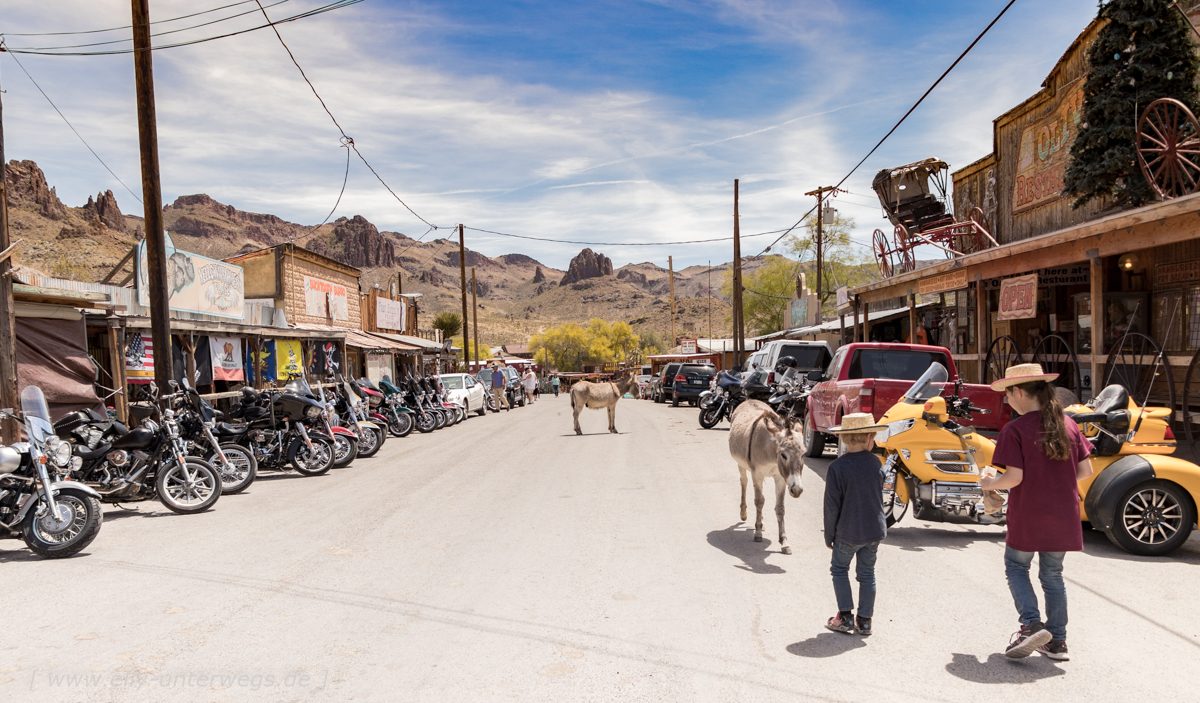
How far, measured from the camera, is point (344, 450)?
14.9 metres

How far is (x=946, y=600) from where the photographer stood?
598 centimetres

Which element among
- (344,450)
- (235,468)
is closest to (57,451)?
(235,468)

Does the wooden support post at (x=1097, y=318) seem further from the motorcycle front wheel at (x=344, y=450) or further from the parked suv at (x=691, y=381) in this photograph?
the parked suv at (x=691, y=381)

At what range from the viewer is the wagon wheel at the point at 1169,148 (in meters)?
13.2

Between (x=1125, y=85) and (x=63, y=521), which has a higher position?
(x=1125, y=85)

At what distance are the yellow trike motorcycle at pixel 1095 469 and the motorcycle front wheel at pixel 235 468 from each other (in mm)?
8635

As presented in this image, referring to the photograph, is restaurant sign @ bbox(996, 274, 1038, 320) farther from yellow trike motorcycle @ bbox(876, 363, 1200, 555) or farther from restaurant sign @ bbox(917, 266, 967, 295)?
yellow trike motorcycle @ bbox(876, 363, 1200, 555)

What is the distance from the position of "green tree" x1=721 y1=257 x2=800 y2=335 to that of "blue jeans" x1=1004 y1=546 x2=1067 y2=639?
54.6m

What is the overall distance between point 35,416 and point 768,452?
7.52 metres

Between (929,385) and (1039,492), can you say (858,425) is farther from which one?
(929,385)

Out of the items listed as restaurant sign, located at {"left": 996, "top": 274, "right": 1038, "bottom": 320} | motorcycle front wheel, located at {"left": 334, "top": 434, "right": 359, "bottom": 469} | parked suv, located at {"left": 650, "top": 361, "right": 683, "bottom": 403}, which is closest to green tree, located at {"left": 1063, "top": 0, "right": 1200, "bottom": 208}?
restaurant sign, located at {"left": 996, "top": 274, "right": 1038, "bottom": 320}

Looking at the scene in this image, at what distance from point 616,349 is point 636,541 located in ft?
327

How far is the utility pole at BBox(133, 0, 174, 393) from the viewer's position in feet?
43.8

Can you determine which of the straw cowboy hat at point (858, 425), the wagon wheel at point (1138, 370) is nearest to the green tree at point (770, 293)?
the wagon wheel at point (1138, 370)
